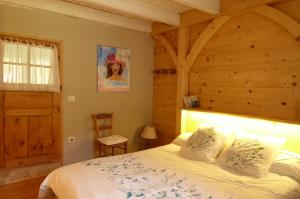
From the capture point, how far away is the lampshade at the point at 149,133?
155 inches

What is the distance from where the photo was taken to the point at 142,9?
3.11 metres

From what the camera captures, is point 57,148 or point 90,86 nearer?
point 57,148

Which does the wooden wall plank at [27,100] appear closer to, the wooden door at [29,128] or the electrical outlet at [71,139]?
the wooden door at [29,128]

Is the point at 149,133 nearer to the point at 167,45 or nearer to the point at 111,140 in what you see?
the point at 111,140

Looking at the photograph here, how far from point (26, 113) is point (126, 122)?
1.63 m

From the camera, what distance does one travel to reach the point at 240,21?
2.80 m

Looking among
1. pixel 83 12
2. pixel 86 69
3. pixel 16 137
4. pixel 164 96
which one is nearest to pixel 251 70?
pixel 164 96

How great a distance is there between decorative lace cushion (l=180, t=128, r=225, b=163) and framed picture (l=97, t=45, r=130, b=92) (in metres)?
1.77

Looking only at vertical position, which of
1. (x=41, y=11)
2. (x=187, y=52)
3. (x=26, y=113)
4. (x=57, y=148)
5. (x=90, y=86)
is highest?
(x=41, y=11)

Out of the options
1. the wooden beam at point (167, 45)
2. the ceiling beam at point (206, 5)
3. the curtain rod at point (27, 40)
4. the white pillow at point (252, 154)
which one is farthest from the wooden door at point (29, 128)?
the white pillow at point (252, 154)

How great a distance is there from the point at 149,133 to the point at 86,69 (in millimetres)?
1560

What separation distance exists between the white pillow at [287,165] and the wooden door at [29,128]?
2868 mm

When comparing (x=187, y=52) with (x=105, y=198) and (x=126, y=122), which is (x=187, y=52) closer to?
(x=126, y=122)

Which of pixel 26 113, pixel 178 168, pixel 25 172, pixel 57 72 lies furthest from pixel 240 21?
pixel 25 172
